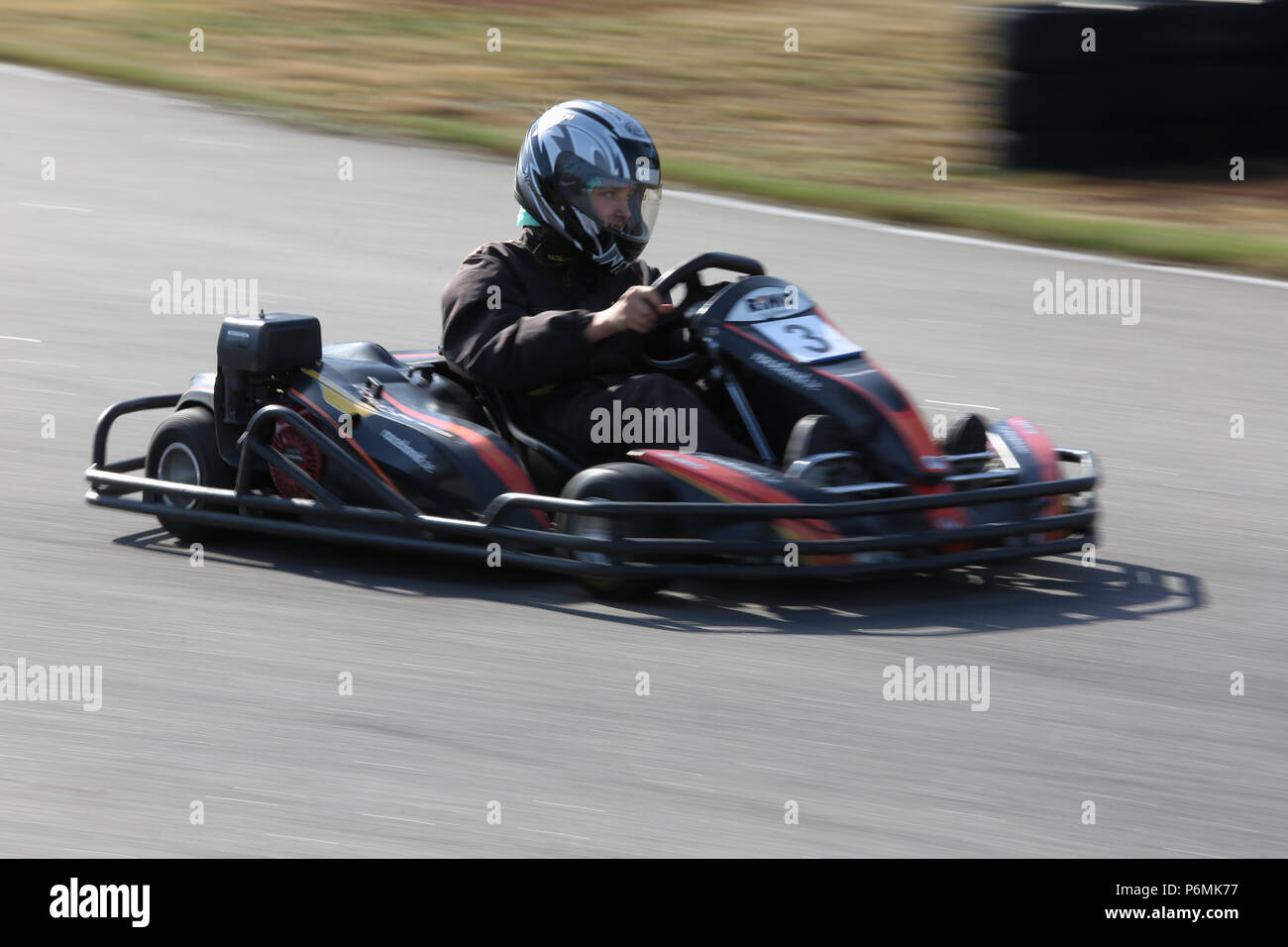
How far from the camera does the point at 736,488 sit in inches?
180

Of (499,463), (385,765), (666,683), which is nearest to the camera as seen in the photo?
(385,765)

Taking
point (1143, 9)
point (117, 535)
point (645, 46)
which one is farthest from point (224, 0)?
point (117, 535)

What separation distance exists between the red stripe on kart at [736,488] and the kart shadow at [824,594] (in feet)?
0.61

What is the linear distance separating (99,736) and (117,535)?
171cm

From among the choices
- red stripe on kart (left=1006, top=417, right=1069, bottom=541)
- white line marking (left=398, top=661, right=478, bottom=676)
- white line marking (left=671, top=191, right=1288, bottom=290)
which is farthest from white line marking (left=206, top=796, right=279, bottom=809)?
white line marking (left=671, top=191, right=1288, bottom=290)

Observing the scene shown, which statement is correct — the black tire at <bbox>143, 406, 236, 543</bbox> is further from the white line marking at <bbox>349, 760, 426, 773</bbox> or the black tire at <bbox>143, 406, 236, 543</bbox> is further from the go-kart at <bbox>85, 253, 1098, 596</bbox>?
the white line marking at <bbox>349, 760, 426, 773</bbox>

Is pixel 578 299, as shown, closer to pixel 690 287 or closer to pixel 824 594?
pixel 690 287

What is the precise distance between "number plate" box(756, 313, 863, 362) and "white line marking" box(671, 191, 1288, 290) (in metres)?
4.67

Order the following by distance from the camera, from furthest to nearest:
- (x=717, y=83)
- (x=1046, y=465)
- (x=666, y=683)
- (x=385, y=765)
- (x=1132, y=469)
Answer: (x=717, y=83)
(x=1132, y=469)
(x=1046, y=465)
(x=666, y=683)
(x=385, y=765)

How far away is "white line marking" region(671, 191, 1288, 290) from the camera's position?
30.2 ft

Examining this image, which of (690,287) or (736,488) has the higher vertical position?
(690,287)

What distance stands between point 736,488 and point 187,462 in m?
1.78

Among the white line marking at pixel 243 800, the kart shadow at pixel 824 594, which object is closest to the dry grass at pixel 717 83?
the kart shadow at pixel 824 594

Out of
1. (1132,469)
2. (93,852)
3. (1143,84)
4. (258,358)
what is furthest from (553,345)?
(1143,84)
